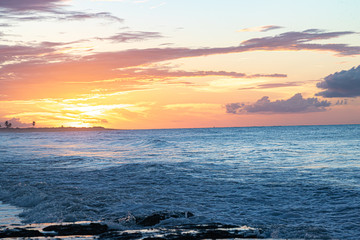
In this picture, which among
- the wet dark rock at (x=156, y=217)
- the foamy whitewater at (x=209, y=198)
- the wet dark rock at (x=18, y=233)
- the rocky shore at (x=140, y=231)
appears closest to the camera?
the wet dark rock at (x=18, y=233)

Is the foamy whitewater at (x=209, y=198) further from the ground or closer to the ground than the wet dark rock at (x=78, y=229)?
closer to the ground

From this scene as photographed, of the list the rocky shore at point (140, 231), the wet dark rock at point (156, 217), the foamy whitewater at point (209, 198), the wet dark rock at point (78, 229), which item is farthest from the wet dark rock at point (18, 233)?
the wet dark rock at point (156, 217)

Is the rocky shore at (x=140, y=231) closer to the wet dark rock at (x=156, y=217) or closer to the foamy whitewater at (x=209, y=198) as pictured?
the wet dark rock at (x=156, y=217)

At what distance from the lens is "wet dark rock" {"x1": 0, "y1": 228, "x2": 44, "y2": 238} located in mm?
8695

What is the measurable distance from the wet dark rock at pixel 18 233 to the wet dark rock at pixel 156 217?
295 centimetres

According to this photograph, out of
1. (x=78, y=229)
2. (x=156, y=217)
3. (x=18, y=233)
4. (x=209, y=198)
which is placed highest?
(x=18, y=233)

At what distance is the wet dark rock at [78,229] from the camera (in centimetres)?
920

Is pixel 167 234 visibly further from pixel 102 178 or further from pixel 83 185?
pixel 102 178

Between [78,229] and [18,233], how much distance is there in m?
1.50

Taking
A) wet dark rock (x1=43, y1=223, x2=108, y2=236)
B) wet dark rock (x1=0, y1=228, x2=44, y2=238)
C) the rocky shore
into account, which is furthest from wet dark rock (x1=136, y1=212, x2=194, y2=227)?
wet dark rock (x1=0, y1=228, x2=44, y2=238)

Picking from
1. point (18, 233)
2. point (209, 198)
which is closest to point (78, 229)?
point (18, 233)

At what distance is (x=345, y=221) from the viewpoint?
1112cm

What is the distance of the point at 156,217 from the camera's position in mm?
11078

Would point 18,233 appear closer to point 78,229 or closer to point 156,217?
point 78,229
